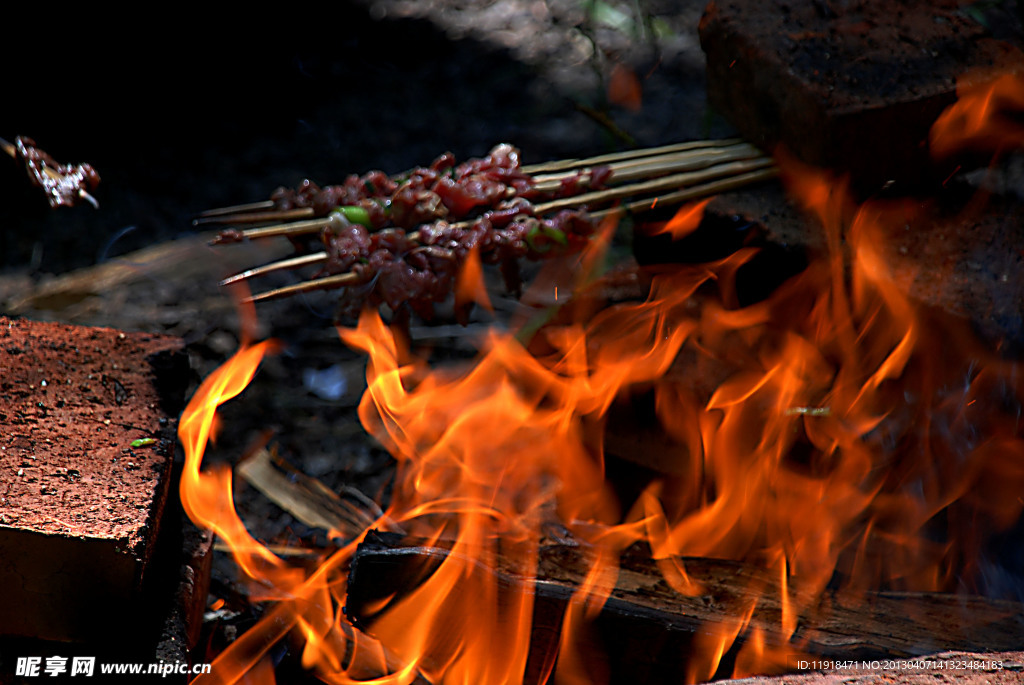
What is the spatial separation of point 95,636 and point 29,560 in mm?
268

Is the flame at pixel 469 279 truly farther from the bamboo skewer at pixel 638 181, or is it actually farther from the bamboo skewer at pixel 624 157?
the bamboo skewer at pixel 624 157

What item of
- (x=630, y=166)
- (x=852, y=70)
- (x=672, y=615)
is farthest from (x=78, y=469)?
(x=852, y=70)

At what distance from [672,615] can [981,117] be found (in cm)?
195

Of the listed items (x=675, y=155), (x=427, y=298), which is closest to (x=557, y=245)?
(x=427, y=298)

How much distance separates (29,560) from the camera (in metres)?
1.81

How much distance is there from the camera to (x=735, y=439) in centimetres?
261

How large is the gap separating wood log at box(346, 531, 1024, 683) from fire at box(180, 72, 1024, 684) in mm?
58

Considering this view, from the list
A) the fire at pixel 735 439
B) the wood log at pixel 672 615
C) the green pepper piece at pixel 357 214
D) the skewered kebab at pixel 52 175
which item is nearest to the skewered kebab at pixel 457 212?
the green pepper piece at pixel 357 214

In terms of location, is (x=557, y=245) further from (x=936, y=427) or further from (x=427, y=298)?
(x=936, y=427)

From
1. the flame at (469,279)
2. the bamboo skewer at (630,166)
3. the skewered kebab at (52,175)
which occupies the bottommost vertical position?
the flame at (469,279)

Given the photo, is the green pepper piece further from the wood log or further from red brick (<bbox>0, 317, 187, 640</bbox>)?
the wood log

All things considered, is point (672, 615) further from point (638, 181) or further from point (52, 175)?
point (52, 175)

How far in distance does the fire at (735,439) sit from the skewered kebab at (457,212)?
154 mm

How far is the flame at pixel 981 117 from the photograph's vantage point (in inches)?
101
